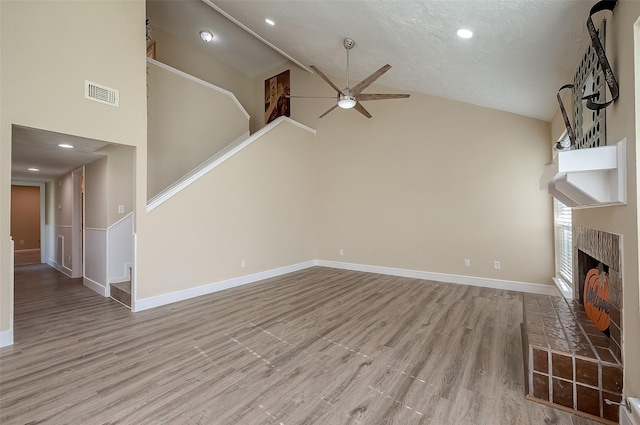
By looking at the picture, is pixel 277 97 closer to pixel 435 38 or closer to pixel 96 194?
pixel 96 194

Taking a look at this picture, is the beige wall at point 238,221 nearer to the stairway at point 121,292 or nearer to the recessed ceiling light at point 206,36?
the stairway at point 121,292

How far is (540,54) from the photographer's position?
2.48 metres

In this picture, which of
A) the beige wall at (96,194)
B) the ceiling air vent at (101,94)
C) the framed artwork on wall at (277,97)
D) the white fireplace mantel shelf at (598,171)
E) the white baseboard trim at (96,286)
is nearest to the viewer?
the white fireplace mantel shelf at (598,171)

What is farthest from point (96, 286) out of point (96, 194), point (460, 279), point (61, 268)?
point (460, 279)

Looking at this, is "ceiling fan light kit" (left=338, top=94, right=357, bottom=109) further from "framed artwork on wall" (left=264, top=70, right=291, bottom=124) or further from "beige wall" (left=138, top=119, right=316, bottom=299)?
"framed artwork on wall" (left=264, top=70, right=291, bottom=124)

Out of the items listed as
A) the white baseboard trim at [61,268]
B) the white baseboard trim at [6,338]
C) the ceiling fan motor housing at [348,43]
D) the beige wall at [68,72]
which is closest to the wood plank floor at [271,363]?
the white baseboard trim at [6,338]

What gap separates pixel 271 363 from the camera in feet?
7.61

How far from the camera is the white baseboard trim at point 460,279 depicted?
4254mm

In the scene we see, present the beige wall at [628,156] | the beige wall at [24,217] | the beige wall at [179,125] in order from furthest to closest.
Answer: the beige wall at [24,217], the beige wall at [179,125], the beige wall at [628,156]

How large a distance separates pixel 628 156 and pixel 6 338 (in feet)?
16.3

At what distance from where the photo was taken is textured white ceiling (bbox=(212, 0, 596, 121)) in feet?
7.07

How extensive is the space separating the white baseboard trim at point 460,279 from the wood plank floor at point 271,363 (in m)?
0.58

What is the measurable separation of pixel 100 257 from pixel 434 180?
5.86 meters

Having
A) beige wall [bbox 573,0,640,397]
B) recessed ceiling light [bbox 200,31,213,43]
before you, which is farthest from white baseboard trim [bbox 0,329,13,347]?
recessed ceiling light [bbox 200,31,213,43]
